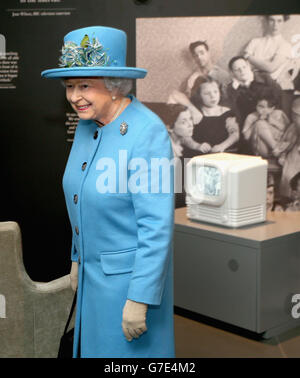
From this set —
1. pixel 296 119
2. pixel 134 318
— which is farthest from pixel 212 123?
pixel 134 318

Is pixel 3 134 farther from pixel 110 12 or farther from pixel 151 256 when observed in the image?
pixel 151 256

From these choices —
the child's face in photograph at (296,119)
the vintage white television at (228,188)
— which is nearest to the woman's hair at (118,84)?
the vintage white television at (228,188)

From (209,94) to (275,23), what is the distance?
64 cm

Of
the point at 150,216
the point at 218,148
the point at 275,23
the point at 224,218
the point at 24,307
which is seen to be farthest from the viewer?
the point at 218,148

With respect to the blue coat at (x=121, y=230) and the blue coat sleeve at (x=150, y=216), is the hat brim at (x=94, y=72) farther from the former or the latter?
the blue coat sleeve at (x=150, y=216)

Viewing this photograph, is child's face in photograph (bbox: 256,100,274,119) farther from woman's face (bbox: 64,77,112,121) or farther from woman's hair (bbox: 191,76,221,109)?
woman's face (bbox: 64,77,112,121)

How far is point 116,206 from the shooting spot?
218 centimetres

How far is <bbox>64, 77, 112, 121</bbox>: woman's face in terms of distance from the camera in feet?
7.27

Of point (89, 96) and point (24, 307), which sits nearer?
point (89, 96)

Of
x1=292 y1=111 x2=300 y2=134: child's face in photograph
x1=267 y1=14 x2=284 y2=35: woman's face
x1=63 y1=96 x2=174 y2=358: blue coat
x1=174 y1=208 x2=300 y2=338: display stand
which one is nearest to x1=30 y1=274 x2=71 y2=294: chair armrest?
x1=63 y1=96 x2=174 y2=358: blue coat

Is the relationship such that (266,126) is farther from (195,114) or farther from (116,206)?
(116,206)

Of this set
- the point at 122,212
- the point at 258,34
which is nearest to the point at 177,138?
the point at 258,34

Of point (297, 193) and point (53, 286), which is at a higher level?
point (297, 193)

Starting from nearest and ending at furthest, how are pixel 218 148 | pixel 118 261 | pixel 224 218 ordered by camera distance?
pixel 118 261 → pixel 224 218 → pixel 218 148
